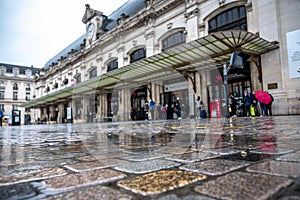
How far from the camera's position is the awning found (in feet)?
33.9

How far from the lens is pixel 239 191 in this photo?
76 centimetres

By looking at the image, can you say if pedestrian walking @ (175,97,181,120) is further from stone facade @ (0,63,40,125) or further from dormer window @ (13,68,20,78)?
dormer window @ (13,68,20,78)

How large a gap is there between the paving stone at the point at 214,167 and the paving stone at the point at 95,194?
18.4 inches

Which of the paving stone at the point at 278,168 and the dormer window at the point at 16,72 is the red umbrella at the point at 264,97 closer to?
the paving stone at the point at 278,168

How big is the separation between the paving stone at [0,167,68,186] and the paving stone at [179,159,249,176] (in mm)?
720

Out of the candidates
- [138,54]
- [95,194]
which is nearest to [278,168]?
[95,194]

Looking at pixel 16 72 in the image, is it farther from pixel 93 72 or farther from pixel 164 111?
pixel 164 111

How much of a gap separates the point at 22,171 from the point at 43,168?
4.6 inches

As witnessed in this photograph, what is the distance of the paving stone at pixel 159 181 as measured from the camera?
2.73 feet

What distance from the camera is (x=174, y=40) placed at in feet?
58.1

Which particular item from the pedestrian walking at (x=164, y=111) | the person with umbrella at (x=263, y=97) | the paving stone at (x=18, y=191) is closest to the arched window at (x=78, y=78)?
the pedestrian walking at (x=164, y=111)

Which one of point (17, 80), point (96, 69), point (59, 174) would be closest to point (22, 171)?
point (59, 174)

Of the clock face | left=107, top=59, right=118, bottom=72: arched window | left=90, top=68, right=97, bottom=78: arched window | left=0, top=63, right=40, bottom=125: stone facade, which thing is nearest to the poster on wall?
left=107, top=59, right=118, bottom=72: arched window

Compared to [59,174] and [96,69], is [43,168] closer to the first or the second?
[59,174]
